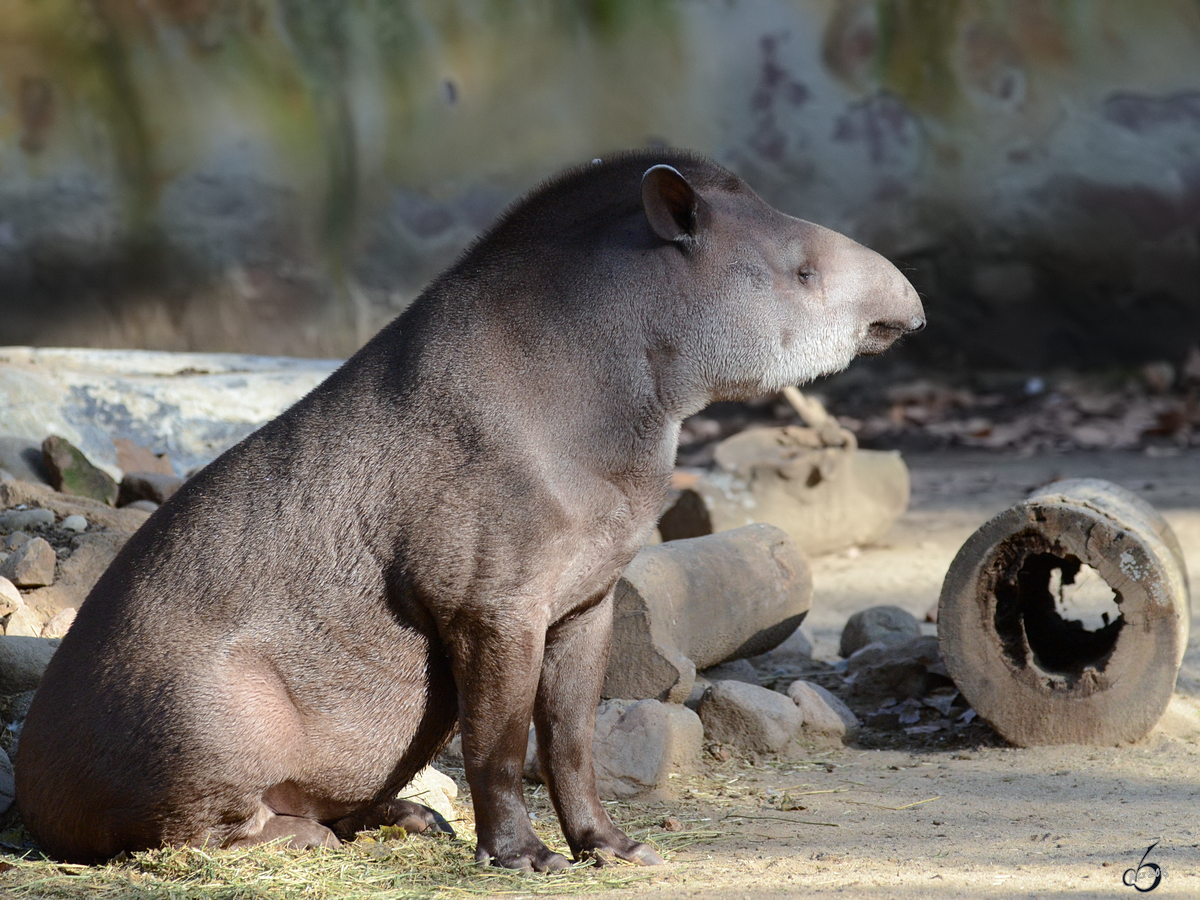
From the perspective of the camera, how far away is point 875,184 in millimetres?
11641

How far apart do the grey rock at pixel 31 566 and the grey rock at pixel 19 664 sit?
17.6 inches

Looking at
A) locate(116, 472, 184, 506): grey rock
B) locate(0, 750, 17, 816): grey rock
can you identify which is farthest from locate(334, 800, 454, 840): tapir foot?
locate(116, 472, 184, 506): grey rock

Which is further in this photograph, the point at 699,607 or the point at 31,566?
the point at 699,607

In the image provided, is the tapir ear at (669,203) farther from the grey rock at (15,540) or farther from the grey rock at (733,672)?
the grey rock at (15,540)

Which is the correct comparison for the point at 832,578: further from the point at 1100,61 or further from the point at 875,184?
the point at 1100,61

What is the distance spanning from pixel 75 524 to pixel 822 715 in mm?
2742

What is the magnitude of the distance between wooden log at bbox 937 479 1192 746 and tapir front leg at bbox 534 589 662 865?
4.89 ft

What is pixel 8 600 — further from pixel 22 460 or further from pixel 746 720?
pixel 746 720

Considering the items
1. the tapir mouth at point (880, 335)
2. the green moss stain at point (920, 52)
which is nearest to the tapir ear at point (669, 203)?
the tapir mouth at point (880, 335)

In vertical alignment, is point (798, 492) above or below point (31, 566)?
above

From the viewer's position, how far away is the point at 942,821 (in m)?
3.74

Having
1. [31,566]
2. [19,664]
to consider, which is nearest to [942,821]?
[19,664]

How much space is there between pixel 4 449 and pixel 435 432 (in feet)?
10.3

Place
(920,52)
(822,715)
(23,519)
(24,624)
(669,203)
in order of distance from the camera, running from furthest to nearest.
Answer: (920,52)
(23,519)
(822,715)
(24,624)
(669,203)
